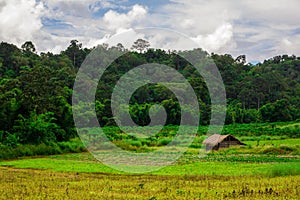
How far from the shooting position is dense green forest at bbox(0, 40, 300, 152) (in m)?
39.5

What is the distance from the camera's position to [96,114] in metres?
58.0

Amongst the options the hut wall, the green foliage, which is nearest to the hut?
the hut wall

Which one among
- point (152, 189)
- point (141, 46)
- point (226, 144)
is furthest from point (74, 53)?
point (152, 189)

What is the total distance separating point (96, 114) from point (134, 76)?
19295mm

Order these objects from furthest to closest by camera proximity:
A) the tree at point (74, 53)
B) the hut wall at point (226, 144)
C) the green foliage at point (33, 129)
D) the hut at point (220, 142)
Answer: the tree at point (74, 53) → the hut wall at point (226, 144) → the hut at point (220, 142) → the green foliage at point (33, 129)

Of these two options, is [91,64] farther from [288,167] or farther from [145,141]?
[288,167]

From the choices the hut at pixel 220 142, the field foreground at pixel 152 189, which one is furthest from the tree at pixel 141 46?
the field foreground at pixel 152 189

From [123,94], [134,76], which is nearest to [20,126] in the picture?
[123,94]

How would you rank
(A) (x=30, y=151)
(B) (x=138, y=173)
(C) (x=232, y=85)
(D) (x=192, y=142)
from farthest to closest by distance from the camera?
(C) (x=232, y=85) < (D) (x=192, y=142) < (A) (x=30, y=151) < (B) (x=138, y=173)

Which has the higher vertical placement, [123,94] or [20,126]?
[123,94]

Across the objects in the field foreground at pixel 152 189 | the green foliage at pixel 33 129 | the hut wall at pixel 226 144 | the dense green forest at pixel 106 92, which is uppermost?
the dense green forest at pixel 106 92

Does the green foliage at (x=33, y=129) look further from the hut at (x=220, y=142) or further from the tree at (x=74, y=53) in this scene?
the tree at (x=74, y=53)

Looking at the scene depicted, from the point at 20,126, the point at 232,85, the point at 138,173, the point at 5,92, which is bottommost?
the point at 138,173

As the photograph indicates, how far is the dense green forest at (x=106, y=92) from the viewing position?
39531 millimetres
